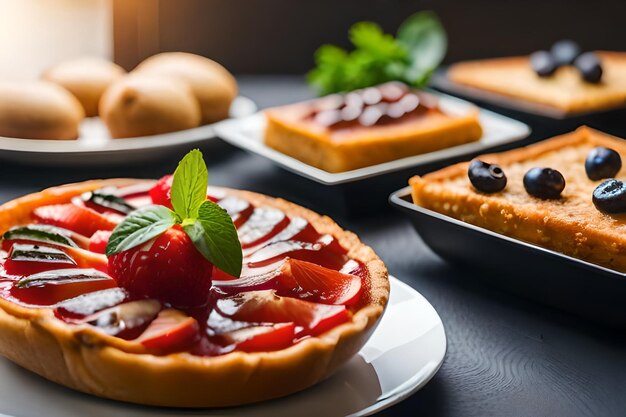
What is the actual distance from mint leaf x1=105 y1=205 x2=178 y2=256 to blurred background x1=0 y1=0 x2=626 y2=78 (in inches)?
84.7

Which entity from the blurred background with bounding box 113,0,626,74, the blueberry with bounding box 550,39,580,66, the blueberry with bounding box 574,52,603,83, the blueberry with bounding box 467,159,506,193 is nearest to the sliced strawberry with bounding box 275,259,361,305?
the blueberry with bounding box 467,159,506,193

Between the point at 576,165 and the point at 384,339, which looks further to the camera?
the point at 576,165

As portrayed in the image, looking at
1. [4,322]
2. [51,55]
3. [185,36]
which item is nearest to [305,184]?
[4,322]

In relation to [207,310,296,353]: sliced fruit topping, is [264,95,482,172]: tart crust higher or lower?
lower

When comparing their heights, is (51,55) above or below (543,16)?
below

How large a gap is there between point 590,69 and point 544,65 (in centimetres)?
14

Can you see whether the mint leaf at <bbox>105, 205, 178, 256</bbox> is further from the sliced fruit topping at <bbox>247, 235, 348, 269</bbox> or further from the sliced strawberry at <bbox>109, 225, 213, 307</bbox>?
the sliced fruit topping at <bbox>247, 235, 348, 269</bbox>

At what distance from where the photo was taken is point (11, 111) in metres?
1.97

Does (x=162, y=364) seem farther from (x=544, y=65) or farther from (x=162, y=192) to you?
(x=544, y=65)

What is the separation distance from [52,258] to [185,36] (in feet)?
7.34

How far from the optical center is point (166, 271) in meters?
1.04

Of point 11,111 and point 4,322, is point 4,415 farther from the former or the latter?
point 11,111

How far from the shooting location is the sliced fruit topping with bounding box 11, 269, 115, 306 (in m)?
1.07

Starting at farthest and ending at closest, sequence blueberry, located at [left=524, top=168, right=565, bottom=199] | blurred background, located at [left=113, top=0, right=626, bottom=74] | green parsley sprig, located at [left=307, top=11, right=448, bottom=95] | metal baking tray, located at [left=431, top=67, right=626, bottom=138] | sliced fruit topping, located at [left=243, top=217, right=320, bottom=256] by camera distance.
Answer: blurred background, located at [left=113, top=0, right=626, bottom=74] → green parsley sprig, located at [left=307, top=11, right=448, bottom=95] → metal baking tray, located at [left=431, top=67, right=626, bottom=138] → blueberry, located at [left=524, top=168, right=565, bottom=199] → sliced fruit topping, located at [left=243, top=217, right=320, bottom=256]
